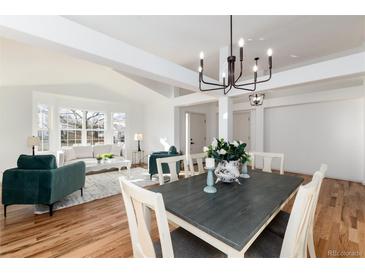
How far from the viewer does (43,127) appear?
17.3 feet

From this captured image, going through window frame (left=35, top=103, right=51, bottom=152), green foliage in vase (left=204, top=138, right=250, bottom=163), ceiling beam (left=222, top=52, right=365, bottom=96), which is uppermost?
ceiling beam (left=222, top=52, right=365, bottom=96)

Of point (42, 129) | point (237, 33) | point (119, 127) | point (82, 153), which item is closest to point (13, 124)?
point (42, 129)

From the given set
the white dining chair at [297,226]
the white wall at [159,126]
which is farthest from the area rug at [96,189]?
the white dining chair at [297,226]

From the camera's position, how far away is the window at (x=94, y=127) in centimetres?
625

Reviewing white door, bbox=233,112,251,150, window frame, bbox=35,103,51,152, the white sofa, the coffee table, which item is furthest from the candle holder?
window frame, bbox=35,103,51,152

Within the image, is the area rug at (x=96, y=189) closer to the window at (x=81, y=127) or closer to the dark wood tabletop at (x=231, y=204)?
the window at (x=81, y=127)

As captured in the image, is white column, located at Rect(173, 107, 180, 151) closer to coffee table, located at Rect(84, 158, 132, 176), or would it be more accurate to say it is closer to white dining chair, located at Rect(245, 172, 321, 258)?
coffee table, located at Rect(84, 158, 132, 176)

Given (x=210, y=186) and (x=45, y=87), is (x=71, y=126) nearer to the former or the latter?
(x=45, y=87)

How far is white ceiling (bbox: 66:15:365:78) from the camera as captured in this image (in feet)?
8.19

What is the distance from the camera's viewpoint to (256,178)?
6.32ft

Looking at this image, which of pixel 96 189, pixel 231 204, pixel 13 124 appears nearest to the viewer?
pixel 231 204

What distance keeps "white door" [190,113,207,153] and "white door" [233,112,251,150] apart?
1.23 metres

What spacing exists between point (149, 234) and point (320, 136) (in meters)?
5.44
